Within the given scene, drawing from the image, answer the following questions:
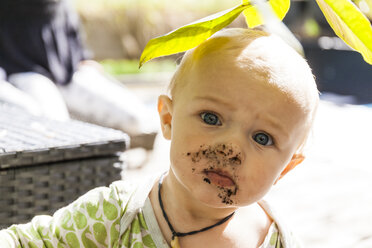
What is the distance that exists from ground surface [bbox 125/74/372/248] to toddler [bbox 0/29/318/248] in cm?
34

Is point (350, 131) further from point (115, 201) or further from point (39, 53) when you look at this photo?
point (115, 201)

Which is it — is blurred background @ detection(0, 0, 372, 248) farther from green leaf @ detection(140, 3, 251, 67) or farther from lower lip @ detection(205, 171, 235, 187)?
lower lip @ detection(205, 171, 235, 187)

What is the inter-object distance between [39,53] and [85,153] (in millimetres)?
1717

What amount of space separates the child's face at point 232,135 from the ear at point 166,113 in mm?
106

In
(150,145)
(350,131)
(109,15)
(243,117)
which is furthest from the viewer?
(109,15)

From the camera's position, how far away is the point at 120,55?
873cm

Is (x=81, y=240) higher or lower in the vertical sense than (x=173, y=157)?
lower

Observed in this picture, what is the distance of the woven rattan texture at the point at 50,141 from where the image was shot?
4.94ft

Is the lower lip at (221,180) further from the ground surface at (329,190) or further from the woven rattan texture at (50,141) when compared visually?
the woven rattan texture at (50,141)

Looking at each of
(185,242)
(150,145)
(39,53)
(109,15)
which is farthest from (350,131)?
(185,242)

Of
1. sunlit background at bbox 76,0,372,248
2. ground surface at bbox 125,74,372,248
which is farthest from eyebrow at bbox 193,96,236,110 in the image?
ground surface at bbox 125,74,372,248

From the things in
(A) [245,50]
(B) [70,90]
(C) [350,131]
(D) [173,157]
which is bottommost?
(C) [350,131]

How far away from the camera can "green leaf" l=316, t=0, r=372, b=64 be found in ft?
3.21

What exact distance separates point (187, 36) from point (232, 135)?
23cm
